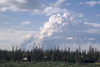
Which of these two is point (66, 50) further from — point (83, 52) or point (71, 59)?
point (71, 59)

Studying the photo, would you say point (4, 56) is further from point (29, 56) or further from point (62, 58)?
point (62, 58)

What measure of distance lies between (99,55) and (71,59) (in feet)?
72.1

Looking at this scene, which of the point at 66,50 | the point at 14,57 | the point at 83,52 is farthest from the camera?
the point at 66,50

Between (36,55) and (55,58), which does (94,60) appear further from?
(36,55)

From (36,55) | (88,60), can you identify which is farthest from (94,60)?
(36,55)

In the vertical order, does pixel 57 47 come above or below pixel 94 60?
above

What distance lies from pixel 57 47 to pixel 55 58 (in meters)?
17.6

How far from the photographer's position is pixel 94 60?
8012 cm

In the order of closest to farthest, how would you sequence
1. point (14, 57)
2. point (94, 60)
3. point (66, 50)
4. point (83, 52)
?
point (14, 57)
point (94, 60)
point (83, 52)
point (66, 50)

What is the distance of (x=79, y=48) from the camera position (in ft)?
279

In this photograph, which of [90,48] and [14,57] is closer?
[14,57]

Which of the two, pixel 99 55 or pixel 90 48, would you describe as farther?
pixel 90 48

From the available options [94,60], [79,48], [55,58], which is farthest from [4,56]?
[94,60]

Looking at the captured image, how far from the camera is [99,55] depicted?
84625mm
